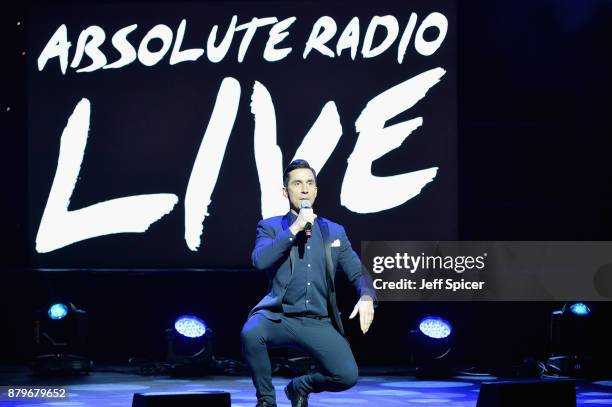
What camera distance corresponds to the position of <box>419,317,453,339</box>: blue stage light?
28.7 feet

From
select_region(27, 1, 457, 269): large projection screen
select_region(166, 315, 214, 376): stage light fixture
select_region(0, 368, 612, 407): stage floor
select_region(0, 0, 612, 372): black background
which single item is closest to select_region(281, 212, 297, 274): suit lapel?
select_region(0, 368, 612, 407): stage floor

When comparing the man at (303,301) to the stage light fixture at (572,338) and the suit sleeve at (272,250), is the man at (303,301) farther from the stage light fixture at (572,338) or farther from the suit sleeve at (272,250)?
the stage light fixture at (572,338)

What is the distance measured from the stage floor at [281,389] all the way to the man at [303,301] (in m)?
1.28

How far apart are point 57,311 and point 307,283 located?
12.3 feet

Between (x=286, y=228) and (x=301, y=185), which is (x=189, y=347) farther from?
(x=301, y=185)

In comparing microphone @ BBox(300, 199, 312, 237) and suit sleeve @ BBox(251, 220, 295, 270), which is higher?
microphone @ BBox(300, 199, 312, 237)

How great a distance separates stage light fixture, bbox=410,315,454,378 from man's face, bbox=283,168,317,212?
3307mm

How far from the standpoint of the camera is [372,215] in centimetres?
903

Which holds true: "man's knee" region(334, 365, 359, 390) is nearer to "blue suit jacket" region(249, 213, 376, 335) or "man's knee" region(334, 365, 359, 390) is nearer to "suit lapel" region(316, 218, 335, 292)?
"blue suit jacket" region(249, 213, 376, 335)

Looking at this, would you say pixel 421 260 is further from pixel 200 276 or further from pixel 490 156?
pixel 200 276

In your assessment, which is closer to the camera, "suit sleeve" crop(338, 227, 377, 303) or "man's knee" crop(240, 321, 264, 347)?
"man's knee" crop(240, 321, 264, 347)

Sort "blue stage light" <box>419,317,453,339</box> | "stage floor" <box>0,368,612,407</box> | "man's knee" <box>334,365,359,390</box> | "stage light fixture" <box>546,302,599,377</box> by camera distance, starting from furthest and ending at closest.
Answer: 1. "blue stage light" <box>419,317,453,339</box>
2. "stage light fixture" <box>546,302,599,377</box>
3. "stage floor" <box>0,368,612,407</box>
4. "man's knee" <box>334,365,359,390</box>

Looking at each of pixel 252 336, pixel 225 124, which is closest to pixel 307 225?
pixel 252 336

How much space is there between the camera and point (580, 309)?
8609mm
